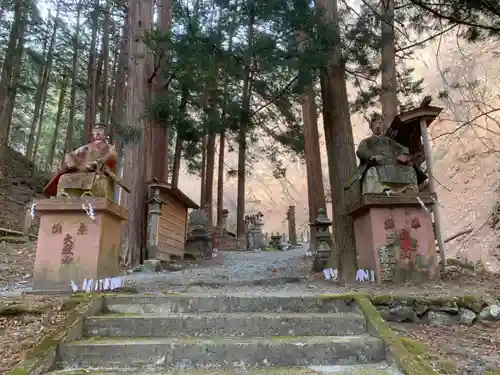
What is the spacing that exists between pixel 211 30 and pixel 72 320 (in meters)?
4.48

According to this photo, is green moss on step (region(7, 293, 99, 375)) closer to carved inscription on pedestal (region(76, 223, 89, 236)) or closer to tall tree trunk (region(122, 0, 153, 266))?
carved inscription on pedestal (region(76, 223, 89, 236))

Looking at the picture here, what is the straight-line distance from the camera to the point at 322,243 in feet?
27.1

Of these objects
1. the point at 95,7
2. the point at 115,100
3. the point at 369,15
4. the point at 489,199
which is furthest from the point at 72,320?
the point at 489,199

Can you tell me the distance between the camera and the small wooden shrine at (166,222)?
920 cm

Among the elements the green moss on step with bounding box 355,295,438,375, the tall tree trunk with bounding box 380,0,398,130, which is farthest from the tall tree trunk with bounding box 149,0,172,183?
the green moss on step with bounding box 355,295,438,375

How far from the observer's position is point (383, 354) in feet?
8.91

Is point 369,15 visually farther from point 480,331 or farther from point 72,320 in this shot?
point 72,320

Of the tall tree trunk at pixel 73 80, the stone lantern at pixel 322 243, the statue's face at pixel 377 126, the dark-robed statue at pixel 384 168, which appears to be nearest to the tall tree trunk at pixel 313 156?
the stone lantern at pixel 322 243

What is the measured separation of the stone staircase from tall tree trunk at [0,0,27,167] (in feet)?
39.3

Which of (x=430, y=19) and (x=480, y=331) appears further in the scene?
(x=430, y=19)

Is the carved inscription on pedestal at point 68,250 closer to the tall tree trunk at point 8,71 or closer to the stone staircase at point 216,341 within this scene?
the stone staircase at point 216,341

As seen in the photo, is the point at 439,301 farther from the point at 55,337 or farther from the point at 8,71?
the point at 8,71

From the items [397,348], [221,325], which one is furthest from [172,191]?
[397,348]

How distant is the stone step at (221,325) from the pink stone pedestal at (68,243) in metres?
1.38
